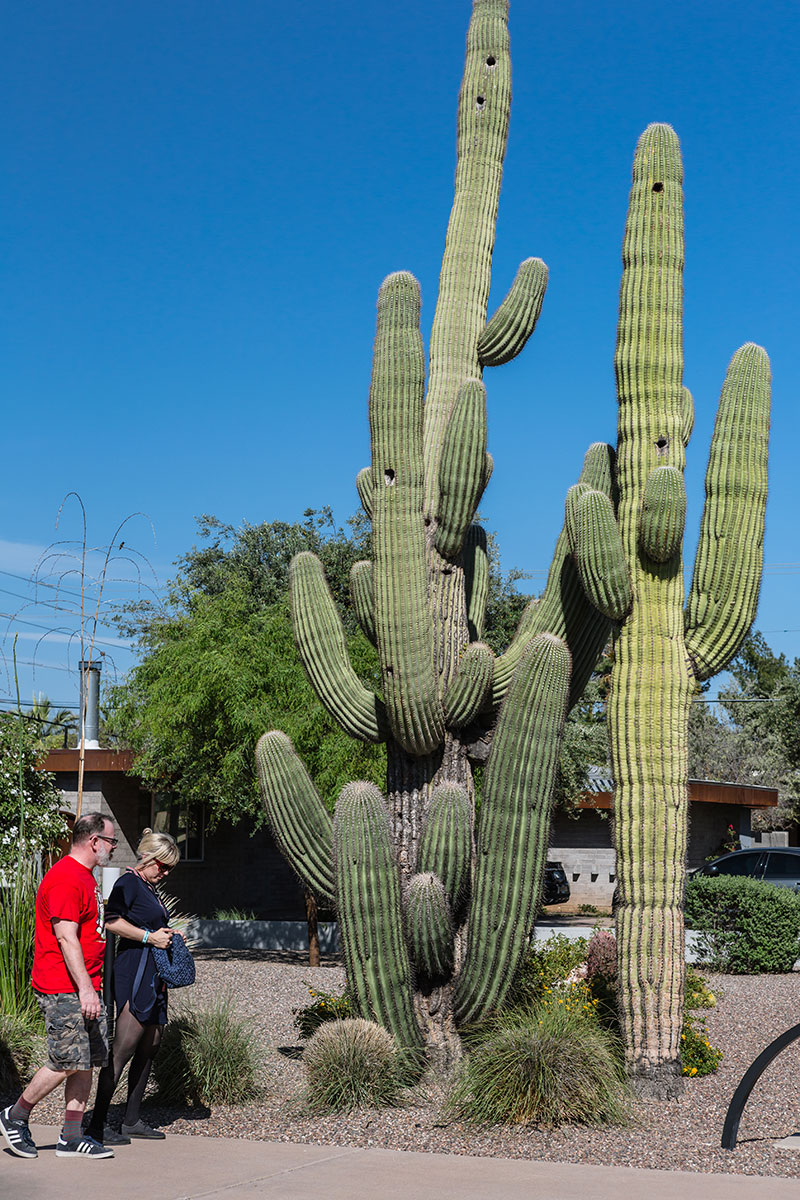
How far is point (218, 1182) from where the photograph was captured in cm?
593

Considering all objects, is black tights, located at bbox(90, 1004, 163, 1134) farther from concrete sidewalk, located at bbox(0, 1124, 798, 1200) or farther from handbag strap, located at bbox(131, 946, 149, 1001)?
concrete sidewalk, located at bbox(0, 1124, 798, 1200)

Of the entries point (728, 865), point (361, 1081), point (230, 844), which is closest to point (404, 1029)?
point (361, 1081)

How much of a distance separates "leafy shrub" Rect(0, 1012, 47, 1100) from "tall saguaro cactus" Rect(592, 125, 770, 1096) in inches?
159

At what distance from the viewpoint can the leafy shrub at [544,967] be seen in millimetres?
8734

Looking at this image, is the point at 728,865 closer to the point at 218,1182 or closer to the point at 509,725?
the point at 509,725

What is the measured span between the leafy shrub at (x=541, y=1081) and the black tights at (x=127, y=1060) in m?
1.85

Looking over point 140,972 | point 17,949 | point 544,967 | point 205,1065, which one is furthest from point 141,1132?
point 544,967

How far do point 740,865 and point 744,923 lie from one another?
13.9 feet

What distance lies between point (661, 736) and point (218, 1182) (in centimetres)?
398

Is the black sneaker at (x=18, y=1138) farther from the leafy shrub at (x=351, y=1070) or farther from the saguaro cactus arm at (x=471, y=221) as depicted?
the saguaro cactus arm at (x=471, y=221)

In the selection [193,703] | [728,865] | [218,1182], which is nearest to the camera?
[218,1182]

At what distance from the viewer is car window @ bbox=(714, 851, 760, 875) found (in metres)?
20.0

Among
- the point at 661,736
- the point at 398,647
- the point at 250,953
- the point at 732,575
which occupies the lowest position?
the point at 250,953


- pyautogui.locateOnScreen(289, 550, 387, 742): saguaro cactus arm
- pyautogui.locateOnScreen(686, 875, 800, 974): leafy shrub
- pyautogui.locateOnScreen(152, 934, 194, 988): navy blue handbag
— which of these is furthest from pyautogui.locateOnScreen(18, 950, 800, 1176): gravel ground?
pyautogui.locateOnScreen(686, 875, 800, 974): leafy shrub
